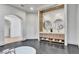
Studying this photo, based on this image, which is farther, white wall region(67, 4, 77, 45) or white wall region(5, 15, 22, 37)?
white wall region(67, 4, 77, 45)

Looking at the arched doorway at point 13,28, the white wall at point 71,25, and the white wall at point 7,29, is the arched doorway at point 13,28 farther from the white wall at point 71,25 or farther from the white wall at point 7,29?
the white wall at point 71,25

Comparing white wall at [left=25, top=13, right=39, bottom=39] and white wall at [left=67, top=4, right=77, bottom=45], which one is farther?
white wall at [left=67, top=4, right=77, bottom=45]

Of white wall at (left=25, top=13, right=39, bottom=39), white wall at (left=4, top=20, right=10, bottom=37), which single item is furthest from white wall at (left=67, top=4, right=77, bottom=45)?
white wall at (left=4, top=20, right=10, bottom=37)

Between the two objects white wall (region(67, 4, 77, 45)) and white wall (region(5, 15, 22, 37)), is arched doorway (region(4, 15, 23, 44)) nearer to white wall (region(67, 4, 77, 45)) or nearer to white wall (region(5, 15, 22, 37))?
white wall (region(5, 15, 22, 37))

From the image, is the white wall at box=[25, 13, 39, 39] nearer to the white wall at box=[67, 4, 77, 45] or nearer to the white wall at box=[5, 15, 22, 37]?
the white wall at box=[5, 15, 22, 37]

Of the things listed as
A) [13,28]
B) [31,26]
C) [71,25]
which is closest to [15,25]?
[13,28]

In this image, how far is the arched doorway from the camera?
1.18 meters

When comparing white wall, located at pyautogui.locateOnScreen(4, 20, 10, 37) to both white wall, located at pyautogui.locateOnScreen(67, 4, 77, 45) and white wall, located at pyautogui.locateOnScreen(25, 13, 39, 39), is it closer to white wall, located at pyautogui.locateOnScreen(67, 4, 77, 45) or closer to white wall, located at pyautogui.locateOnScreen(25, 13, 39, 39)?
white wall, located at pyautogui.locateOnScreen(25, 13, 39, 39)

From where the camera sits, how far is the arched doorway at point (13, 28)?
1.18m

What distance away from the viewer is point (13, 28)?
47.0 inches

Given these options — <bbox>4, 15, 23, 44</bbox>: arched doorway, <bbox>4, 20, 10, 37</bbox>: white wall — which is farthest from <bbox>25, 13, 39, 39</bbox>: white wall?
<bbox>4, 20, 10, 37</bbox>: white wall

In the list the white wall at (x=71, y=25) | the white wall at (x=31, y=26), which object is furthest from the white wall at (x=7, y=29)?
the white wall at (x=71, y=25)

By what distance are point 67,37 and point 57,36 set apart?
302 millimetres

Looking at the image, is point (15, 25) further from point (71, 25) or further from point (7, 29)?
point (71, 25)
